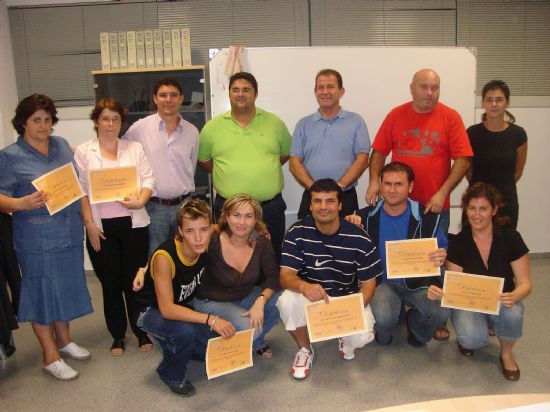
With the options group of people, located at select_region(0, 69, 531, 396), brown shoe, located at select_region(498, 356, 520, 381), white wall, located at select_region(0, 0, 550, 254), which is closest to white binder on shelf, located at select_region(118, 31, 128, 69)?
white wall, located at select_region(0, 0, 550, 254)

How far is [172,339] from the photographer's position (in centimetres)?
251

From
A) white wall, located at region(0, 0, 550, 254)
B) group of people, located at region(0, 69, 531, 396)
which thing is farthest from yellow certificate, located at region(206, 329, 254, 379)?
white wall, located at region(0, 0, 550, 254)

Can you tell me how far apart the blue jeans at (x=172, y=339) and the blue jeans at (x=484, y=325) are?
4.98 feet

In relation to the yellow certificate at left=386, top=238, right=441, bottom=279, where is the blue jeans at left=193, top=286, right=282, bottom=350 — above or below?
below

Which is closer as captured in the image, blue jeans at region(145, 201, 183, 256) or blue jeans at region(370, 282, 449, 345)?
blue jeans at region(370, 282, 449, 345)

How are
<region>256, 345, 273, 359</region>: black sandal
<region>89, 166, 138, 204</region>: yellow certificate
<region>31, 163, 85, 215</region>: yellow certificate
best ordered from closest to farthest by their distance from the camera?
<region>31, 163, 85, 215</region>: yellow certificate → <region>89, 166, 138, 204</region>: yellow certificate → <region>256, 345, 273, 359</region>: black sandal

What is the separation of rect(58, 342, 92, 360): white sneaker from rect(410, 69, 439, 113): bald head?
9.18ft

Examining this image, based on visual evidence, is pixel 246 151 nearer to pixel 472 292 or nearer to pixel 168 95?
pixel 168 95

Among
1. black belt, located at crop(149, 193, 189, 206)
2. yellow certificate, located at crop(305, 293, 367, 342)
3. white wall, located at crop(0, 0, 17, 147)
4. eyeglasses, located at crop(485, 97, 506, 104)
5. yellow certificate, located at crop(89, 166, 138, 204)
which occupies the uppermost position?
white wall, located at crop(0, 0, 17, 147)

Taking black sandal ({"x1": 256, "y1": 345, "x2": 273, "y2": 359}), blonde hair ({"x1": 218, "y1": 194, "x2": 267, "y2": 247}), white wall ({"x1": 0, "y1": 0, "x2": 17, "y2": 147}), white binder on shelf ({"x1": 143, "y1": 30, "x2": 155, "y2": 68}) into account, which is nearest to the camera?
blonde hair ({"x1": 218, "y1": 194, "x2": 267, "y2": 247})

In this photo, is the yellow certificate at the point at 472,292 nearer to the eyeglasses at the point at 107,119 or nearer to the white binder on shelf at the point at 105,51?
the eyeglasses at the point at 107,119

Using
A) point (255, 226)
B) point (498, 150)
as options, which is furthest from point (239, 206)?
point (498, 150)

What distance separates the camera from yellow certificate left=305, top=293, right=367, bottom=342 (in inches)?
102

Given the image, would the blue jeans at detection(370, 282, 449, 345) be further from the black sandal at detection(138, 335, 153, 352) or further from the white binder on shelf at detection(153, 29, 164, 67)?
the white binder on shelf at detection(153, 29, 164, 67)
